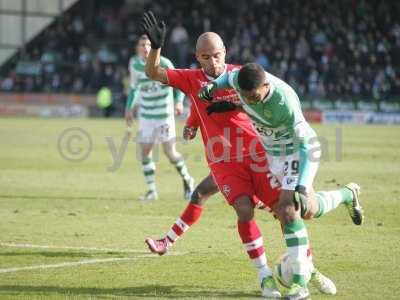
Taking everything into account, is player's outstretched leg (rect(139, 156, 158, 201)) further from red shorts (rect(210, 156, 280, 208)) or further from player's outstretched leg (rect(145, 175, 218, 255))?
red shorts (rect(210, 156, 280, 208))

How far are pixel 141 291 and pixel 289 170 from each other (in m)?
1.80

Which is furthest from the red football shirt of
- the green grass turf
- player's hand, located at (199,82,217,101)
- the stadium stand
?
the stadium stand

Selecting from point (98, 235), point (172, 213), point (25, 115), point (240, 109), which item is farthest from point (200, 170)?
point (25, 115)

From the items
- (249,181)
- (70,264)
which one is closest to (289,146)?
(249,181)

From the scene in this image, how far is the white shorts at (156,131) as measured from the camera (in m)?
15.6

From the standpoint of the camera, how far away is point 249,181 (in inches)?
333

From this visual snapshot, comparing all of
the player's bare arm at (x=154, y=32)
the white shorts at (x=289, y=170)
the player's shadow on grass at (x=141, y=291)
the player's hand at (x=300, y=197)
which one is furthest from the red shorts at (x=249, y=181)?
the player's bare arm at (x=154, y=32)

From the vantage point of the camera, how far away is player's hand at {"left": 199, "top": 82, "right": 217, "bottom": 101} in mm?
8445

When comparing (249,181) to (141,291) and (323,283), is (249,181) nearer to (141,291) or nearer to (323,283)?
(323,283)

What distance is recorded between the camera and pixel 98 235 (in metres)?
11.5

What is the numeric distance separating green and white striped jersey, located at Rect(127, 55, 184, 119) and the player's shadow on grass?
304 inches

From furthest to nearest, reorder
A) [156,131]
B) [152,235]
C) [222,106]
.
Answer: [156,131]
[152,235]
[222,106]

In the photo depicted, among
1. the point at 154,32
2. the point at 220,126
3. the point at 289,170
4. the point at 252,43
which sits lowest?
the point at 252,43

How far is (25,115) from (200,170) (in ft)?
87.8
